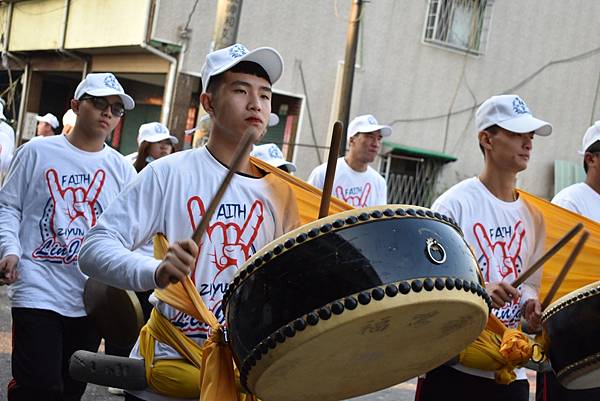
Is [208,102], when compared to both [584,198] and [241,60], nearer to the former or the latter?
[241,60]

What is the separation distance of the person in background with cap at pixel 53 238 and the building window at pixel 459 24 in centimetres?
1158

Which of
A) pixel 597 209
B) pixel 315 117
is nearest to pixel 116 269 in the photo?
pixel 597 209

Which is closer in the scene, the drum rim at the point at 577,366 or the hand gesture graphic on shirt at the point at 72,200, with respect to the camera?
the drum rim at the point at 577,366

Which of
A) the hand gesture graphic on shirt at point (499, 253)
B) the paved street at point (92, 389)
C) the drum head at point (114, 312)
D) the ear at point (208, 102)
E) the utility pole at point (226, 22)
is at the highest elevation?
the utility pole at point (226, 22)

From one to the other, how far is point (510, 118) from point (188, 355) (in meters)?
2.13

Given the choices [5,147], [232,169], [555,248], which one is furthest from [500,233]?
[5,147]

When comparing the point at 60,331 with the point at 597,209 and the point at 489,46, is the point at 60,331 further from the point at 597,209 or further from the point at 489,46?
the point at 489,46

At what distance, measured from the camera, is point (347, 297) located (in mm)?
2061

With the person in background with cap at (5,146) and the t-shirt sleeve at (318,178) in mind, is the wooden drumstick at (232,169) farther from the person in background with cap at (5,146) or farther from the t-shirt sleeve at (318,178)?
the t-shirt sleeve at (318,178)

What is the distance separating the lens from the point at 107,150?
4.43 m

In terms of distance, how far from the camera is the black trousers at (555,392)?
4145 mm

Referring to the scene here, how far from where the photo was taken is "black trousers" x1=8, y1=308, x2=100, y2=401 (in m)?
3.74

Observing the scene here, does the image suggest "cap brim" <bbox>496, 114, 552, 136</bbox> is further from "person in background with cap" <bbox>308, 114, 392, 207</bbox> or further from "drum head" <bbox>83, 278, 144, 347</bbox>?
"person in background with cap" <bbox>308, 114, 392, 207</bbox>

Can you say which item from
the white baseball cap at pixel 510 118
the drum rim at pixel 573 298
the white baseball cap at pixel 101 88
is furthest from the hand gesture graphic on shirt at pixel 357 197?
the drum rim at pixel 573 298
